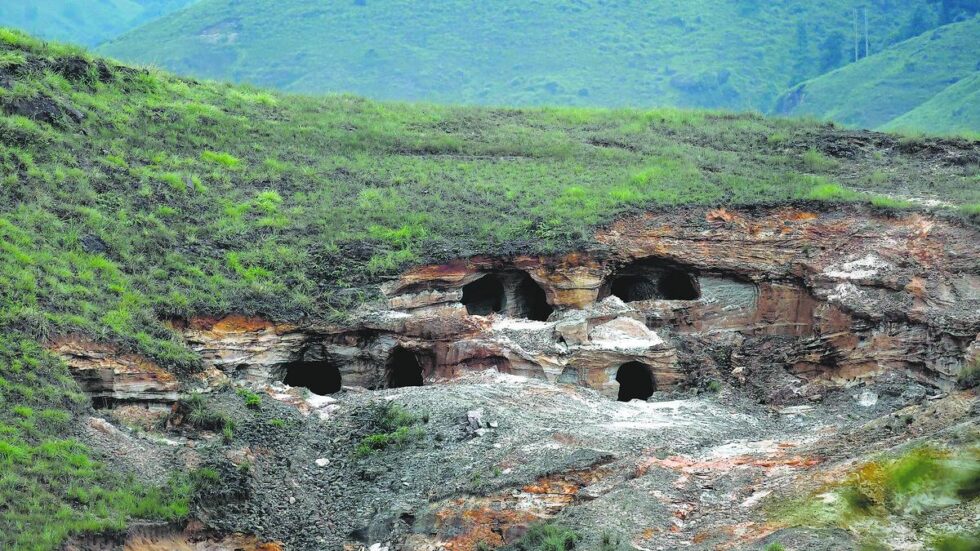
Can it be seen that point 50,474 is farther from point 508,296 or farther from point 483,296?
point 483,296

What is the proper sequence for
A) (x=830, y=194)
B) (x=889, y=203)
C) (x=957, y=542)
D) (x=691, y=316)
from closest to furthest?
(x=957, y=542) → (x=691, y=316) → (x=889, y=203) → (x=830, y=194)

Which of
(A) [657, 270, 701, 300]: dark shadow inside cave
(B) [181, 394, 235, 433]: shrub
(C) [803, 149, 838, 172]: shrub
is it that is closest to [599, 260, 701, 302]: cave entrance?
(A) [657, 270, 701, 300]: dark shadow inside cave

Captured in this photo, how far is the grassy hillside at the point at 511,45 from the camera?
76.1 meters

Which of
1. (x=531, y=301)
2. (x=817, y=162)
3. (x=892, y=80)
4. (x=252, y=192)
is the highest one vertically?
(x=892, y=80)

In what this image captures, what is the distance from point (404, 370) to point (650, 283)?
7.39 m

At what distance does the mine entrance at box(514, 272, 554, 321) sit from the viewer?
3114 cm

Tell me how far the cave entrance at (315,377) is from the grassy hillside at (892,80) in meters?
42.4

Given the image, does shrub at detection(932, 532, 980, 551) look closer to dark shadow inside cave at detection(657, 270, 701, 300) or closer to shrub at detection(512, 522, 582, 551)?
shrub at detection(512, 522, 582, 551)

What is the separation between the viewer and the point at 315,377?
29.9 m

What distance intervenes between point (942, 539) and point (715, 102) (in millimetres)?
62100

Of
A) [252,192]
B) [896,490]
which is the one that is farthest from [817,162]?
[896,490]

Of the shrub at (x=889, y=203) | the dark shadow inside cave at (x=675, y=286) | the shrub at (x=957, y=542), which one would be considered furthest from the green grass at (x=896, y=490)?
the shrub at (x=889, y=203)

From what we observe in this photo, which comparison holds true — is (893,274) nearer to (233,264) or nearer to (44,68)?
(233,264)

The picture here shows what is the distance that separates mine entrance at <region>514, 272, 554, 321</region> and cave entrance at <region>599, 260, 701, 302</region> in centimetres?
159
